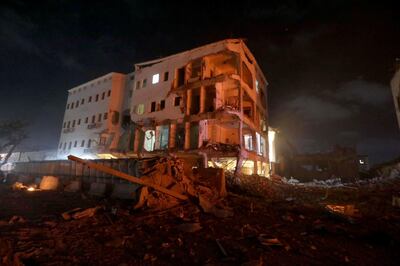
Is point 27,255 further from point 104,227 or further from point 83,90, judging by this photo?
point 83,90

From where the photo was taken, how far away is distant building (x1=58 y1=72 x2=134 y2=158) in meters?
30.6

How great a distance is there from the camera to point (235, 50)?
73.0ft

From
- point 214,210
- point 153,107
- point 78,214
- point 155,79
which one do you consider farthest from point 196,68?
point 78,214

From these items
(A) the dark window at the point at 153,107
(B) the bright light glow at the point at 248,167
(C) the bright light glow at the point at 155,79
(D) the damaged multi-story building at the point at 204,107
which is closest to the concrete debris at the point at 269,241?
(D) the damaged multi-story building at the point at 204,107

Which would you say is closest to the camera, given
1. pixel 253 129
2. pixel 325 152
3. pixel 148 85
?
pixel 253 129

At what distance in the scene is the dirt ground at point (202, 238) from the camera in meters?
4.22

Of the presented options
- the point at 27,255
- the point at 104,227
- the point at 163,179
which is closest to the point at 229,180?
the point at 163,179

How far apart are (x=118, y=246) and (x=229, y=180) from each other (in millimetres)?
10342

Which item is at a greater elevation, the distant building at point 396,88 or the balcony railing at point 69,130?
the distant building at point 396,88

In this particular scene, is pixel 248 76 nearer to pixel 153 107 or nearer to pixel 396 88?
pixel 153 107

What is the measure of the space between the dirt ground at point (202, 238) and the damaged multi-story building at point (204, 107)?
12.1 m

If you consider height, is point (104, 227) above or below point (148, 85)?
below

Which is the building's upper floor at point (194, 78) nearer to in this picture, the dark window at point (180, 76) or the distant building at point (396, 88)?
the dark window at point (180, 76)

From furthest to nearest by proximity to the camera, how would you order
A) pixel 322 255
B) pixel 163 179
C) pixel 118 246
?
pixel 163 179 → pixel 118 246 → pixel 322 255
